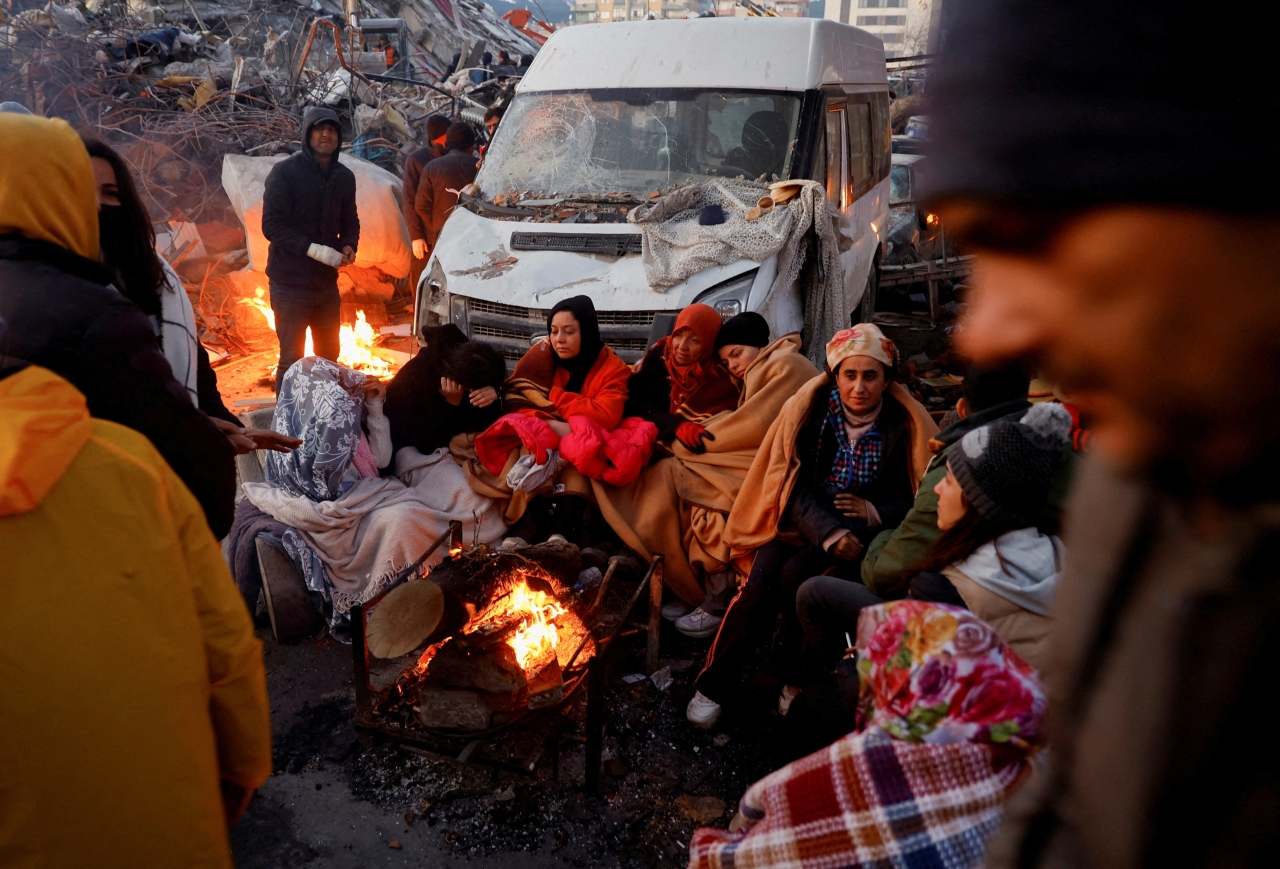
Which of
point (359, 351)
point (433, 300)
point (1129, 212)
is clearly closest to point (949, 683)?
point (1129, 212)

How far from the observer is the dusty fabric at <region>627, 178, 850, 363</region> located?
5.34m

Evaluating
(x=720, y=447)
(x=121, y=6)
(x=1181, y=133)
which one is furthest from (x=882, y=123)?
(x=121, y=6)

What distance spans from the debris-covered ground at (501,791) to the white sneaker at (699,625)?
39 cm

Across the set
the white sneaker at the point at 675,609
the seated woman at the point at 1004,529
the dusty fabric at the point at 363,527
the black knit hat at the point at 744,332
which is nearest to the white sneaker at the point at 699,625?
the white sneaker at the point at 675,609

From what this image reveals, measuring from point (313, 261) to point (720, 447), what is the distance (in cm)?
403

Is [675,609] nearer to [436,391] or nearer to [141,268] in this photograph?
[436,391]

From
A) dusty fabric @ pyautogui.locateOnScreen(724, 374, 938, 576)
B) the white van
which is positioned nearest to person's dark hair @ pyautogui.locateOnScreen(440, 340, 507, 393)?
the white van

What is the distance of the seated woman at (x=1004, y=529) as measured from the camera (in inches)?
104

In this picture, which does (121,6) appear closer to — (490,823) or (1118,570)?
(490,823)

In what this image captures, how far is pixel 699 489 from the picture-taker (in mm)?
4469

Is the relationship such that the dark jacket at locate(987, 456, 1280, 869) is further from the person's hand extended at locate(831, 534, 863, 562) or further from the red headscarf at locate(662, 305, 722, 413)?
the red headscarf at locate(662, 305, 722, 413)

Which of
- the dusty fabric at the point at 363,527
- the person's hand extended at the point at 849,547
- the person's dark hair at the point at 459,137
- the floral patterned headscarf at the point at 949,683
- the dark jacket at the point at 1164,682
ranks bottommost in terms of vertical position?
the dusty fabric at the point at 363,527

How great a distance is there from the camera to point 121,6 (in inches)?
555

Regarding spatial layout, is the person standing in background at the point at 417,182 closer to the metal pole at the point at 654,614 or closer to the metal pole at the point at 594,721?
the metal pole at the point at 654,614
